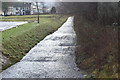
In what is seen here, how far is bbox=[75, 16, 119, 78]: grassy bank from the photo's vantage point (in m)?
17.6

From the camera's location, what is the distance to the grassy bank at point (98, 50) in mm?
17625

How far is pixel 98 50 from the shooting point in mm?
20797

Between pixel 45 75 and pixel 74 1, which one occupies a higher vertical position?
pixel 74 1

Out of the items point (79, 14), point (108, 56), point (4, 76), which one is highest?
point (79, 14)

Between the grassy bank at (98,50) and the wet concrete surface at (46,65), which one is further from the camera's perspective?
the wet concrete surface at (46,65)

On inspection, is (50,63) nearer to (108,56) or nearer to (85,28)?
(85,28)

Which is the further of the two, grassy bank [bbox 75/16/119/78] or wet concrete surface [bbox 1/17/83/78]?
wet concrete surface [bbox 1/17/83/78]

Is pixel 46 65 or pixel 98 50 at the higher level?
pixel 98 50

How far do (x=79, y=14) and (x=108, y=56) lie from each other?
37.9 ft

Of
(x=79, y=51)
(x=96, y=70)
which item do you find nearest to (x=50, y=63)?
(x=79, y=51)

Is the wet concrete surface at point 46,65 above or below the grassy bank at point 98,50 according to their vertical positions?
below

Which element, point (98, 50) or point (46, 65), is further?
point (46, 65)

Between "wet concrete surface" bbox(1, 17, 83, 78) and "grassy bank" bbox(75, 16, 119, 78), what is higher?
"grassy bank" bbox(75, 16, 119, 78)

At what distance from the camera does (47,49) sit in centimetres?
3169
